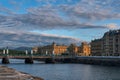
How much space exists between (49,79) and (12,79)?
1067 inches

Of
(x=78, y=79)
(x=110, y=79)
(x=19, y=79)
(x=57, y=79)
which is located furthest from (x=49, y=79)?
(x=19, y=79)

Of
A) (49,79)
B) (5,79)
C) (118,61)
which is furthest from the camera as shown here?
(118,61)

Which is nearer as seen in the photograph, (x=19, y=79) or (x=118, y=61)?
(x=19, y=79)

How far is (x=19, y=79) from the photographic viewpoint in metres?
51.5

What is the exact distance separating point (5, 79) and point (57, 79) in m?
28.6

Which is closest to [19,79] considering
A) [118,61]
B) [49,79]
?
[49,79]

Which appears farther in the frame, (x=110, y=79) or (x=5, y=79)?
(x=110, y=79)

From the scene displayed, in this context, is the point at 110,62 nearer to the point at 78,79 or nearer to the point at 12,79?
the point at 78,79

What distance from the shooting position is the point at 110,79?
79500mm

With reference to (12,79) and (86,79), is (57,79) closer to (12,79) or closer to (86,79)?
(86,79)

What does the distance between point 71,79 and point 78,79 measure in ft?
5.88

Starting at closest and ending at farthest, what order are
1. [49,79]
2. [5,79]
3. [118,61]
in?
[5,79], [49,79], [118,61]

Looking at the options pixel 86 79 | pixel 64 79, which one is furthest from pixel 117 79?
pixel 64 79

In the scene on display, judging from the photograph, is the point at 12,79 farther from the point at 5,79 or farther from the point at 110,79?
the point at 110,79
